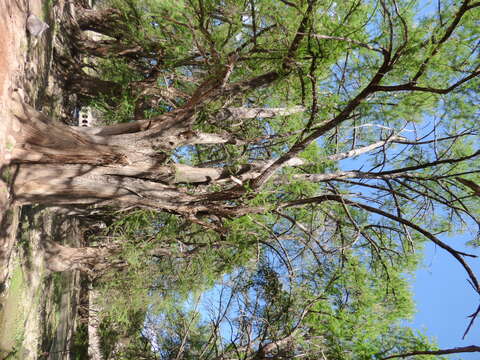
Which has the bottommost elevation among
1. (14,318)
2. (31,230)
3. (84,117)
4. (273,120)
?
(14,318)

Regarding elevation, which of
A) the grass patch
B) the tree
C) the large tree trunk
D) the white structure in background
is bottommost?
the grass patch

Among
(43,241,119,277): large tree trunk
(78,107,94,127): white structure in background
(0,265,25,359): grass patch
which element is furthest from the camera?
(78,107,94,127): white structure in background

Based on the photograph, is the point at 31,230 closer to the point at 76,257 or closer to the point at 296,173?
the point at 76,257

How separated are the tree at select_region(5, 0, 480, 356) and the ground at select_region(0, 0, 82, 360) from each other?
13.6 inches

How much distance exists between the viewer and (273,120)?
668 centimetres

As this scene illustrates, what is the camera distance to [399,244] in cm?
662

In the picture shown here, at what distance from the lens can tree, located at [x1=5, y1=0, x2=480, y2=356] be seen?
154 inches

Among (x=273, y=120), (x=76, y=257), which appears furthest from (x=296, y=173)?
(x=76, y=257)

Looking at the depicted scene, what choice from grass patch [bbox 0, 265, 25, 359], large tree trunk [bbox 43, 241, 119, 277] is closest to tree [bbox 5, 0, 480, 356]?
large tree trunk [bbox 43, 241, 119, 277]

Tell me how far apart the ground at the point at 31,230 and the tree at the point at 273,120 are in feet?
1.14

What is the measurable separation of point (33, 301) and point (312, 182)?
A: 5.11 m

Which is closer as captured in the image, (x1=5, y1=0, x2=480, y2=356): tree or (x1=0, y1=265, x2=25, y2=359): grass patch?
(x1=5, y1=0, x2=480, y2=356): tree

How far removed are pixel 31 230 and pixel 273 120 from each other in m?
4.54

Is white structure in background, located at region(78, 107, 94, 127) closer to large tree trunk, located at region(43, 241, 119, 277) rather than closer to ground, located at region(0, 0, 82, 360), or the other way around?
ground, located at region(0, 0, 82, 360)
